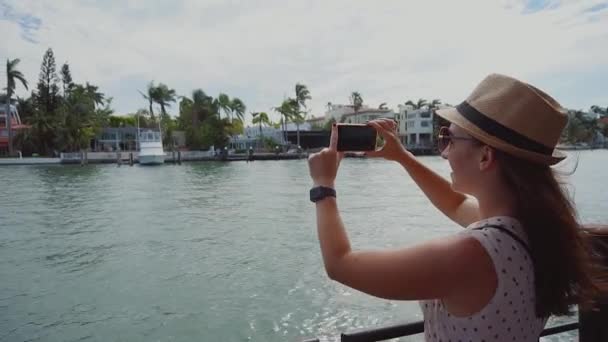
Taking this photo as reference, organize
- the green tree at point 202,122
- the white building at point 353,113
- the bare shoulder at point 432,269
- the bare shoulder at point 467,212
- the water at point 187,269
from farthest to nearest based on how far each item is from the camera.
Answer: the white building at point 353,113 → the green tree at point 202,122 → the water at point 187,269 → the bare shoulder at point 467,212 → the bare shoulder at point 432,269

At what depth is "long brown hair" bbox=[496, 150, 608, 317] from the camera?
927 mm

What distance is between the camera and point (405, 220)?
562 inches

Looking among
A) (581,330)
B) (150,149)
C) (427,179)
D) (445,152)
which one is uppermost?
(445,152)

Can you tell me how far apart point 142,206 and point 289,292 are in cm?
1229

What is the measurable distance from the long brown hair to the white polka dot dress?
3 cm

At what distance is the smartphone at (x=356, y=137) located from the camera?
48.4 inches

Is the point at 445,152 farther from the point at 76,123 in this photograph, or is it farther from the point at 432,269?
the point at 76,123

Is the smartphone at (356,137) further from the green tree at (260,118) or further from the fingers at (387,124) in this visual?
the green tree at (260,118)

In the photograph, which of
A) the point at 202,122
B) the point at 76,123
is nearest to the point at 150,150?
the point at 76,123

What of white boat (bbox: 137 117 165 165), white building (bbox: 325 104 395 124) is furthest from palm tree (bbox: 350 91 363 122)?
white boat (bbox: 137 117 165 165)

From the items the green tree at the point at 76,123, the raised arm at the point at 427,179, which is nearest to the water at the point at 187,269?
the raised arm at the point at 427,179

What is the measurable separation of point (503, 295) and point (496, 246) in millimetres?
107

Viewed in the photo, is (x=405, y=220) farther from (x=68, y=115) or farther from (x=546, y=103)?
(x=68, y=115)

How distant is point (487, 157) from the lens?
0.95m
